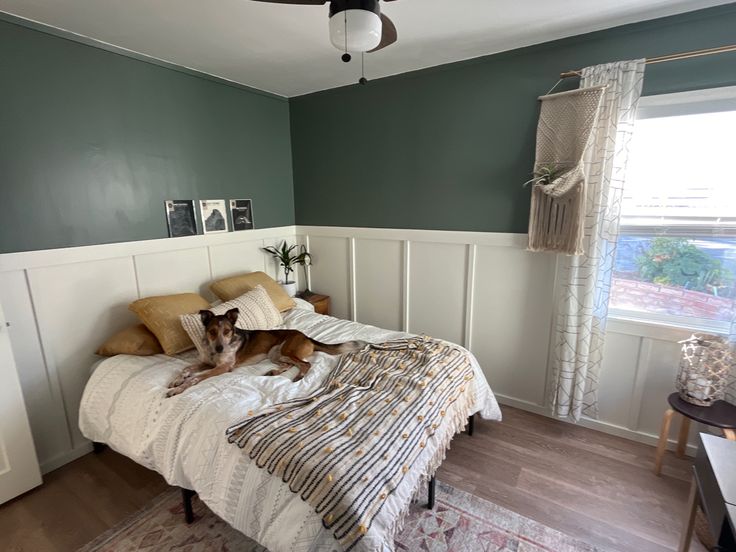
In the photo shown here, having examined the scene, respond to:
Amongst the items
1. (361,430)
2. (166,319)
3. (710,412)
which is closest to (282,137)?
(166,319)

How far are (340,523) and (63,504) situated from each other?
1779 mm

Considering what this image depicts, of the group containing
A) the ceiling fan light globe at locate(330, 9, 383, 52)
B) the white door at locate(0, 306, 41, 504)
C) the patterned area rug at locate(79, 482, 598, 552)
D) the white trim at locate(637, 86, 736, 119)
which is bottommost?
the patterned area rug at locate(79, 482, 598, 552)

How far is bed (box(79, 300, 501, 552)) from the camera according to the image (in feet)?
4.19

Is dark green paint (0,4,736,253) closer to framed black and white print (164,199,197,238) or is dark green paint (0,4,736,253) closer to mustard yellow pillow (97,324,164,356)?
framed black and white print (164,199,197,238)

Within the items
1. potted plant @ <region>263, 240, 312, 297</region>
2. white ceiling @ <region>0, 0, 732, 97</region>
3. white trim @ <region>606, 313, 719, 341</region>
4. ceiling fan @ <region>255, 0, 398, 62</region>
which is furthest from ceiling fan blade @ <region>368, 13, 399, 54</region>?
potted plant @ <region>263, 240, 312, 297</region>

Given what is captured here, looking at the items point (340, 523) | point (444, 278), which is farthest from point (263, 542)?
point (444, 278)

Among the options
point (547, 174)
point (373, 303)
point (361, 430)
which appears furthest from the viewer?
point (373, 303)

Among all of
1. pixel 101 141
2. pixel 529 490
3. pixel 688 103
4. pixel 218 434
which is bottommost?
pixel 529 490

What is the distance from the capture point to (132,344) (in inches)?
86.4

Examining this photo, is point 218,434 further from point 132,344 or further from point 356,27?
point 356,27

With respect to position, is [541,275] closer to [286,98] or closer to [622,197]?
[622,197]

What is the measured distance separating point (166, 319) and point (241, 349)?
0.55 metres

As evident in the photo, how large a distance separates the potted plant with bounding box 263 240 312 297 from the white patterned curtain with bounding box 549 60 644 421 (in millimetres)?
2307

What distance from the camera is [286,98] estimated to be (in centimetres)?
355
